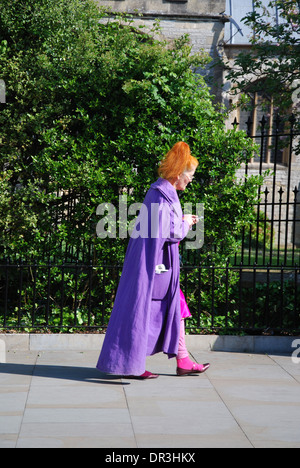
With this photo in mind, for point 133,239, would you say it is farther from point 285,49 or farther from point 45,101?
point 285,49

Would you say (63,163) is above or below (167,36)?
below

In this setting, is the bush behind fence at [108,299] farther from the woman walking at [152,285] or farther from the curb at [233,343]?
the woman walking at [152,285]

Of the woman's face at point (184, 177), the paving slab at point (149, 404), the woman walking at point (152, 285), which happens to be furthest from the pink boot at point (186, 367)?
the woman's face at point (184, 177)

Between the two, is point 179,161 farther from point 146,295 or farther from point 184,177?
point 146,295

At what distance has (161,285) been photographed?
18.0ft

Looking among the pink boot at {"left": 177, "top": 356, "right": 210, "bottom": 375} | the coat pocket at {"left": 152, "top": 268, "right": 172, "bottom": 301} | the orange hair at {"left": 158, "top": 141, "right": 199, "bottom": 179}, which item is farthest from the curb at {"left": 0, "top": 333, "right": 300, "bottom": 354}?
the orange hair at {"left": 158, "top": 141, "right": 199, "bottom": 179}

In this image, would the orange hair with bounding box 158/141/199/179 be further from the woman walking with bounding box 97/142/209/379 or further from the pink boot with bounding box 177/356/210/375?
the pink boot with bounding box 177/356/210/375

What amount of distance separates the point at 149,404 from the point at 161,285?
1078mm

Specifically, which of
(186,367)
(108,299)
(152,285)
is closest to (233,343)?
(186,367)

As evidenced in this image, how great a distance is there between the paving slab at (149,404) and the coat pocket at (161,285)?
0.71 m

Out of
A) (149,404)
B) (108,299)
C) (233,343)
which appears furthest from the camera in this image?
(108,299)

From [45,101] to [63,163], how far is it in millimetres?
837

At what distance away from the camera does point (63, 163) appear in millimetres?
6895
